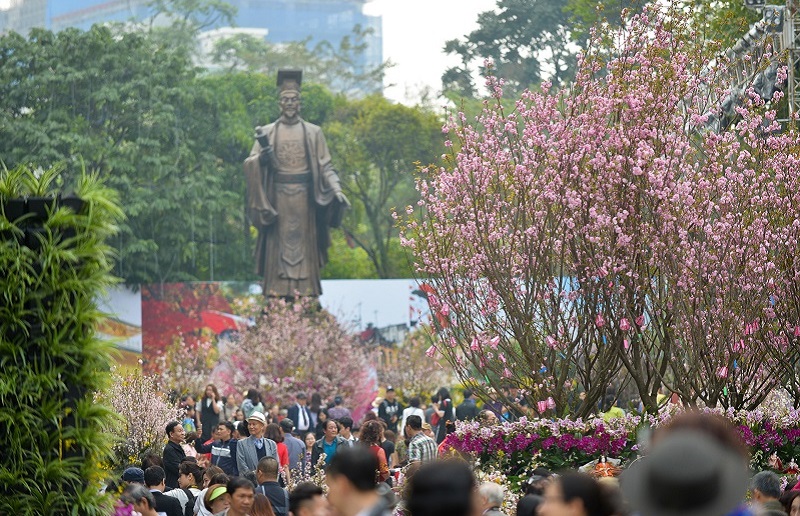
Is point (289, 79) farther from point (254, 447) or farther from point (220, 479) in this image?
point (220, 479)

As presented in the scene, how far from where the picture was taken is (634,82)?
1426cm

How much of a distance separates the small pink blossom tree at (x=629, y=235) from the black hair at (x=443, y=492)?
30.7 feet

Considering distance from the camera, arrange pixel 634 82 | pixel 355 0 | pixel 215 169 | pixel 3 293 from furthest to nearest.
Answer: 1. pixel 355 0
2. pixel 215 169
3. pixel 634 82
4. pixel 3 293

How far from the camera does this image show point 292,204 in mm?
38562

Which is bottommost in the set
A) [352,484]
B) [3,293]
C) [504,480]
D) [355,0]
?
[504,480]

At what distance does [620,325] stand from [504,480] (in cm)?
194

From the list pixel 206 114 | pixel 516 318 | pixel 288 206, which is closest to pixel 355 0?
pixel 206 114

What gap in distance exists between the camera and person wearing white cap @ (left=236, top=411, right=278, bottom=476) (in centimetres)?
1361

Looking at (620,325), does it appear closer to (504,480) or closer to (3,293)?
(504,480)

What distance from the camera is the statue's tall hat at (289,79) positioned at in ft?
116

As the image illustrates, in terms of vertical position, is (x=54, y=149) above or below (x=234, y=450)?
above

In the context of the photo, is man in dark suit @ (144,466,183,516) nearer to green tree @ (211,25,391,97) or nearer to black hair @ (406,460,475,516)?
black hair @ (406,460,475,516)

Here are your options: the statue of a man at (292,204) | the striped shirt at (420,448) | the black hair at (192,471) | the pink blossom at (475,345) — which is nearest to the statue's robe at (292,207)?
the statue of a man at (292,204)

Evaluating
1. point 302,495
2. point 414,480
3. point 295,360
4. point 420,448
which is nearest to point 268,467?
point 420,448
